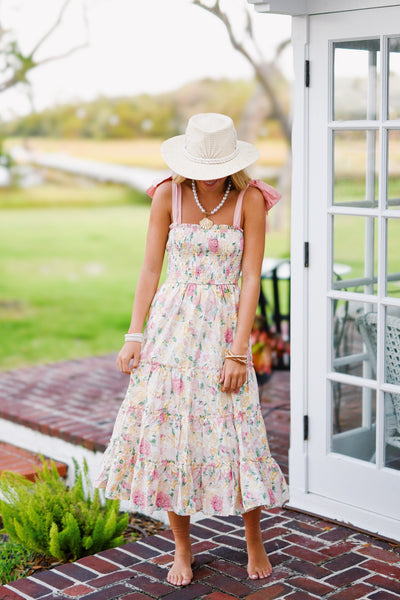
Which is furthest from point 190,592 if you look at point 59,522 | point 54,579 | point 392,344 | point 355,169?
point 355,169

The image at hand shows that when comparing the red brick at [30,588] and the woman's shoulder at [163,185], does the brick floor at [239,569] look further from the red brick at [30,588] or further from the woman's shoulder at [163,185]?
the woman's shoulder at [163,185]

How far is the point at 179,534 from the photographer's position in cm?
327

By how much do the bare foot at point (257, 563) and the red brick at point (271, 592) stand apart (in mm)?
81

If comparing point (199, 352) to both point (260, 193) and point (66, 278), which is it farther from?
point (66, 278)

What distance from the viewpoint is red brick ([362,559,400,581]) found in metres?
3.27

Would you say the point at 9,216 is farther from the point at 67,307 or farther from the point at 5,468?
the point at 5,468

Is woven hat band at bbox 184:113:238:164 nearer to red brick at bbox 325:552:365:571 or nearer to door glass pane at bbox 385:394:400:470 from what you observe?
door glass pane at bbox 385:394:400:470

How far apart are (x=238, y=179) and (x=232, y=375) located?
70cm

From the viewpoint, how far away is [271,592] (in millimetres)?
3143

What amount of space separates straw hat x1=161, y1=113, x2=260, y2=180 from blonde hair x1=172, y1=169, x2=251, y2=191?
52mm

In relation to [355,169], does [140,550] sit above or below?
below

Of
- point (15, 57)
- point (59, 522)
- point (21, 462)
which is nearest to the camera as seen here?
point (59, 522)

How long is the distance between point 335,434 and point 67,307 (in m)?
9.45

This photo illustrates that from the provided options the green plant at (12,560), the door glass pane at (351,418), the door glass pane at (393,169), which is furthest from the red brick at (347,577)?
the door glass pane at (393,169)
